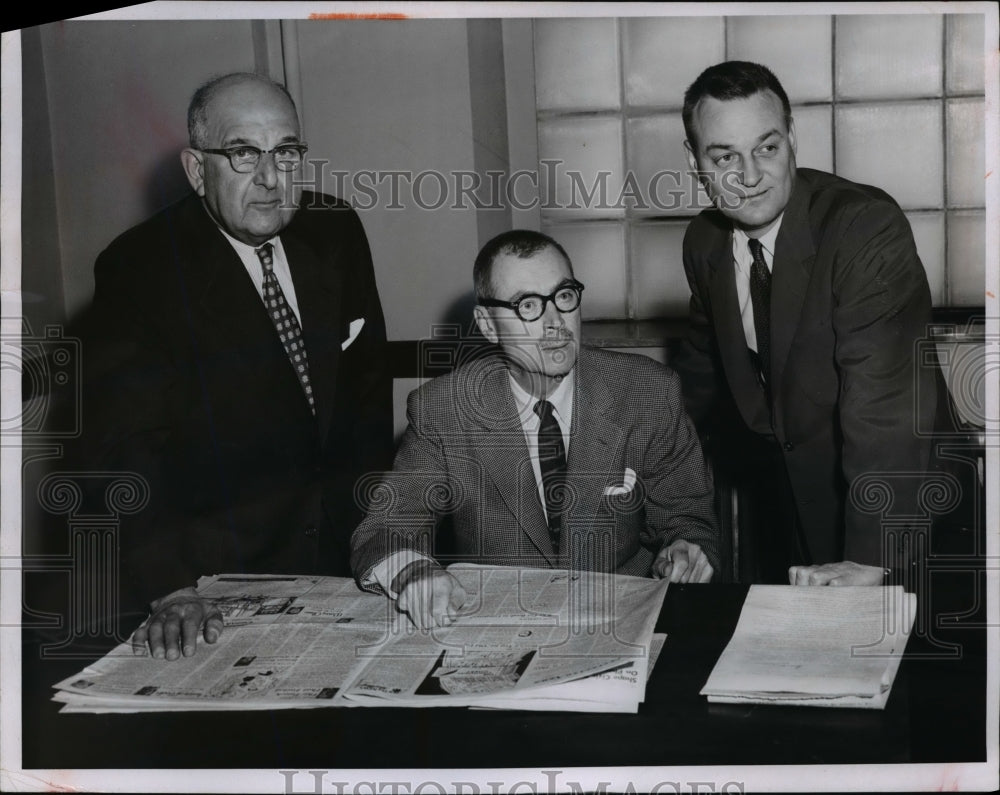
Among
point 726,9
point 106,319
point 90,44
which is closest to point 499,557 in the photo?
point 106,319

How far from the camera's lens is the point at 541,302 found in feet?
5.66

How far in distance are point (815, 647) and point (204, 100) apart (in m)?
1.36

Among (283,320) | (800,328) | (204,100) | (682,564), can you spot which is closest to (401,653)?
(682,564)

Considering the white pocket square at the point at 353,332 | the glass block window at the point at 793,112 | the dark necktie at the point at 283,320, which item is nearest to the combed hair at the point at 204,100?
the dark necktie at the point at 283,320

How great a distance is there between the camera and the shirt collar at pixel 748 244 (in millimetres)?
1735

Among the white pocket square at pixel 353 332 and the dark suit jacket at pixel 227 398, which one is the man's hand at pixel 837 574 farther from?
the white pocket square at pixel 353 332

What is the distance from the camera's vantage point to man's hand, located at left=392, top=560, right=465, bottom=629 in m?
1.62

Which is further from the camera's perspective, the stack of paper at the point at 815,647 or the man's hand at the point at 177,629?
the man's hand at the point at 177,629

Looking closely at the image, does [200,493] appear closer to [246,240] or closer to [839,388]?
[246,240]

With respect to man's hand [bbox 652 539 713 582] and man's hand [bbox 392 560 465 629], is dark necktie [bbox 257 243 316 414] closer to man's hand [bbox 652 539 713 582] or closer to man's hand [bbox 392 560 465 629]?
man's hand [bbox 392 560 465 629]

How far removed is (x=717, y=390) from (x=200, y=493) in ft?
3.11

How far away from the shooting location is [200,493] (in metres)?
1.77

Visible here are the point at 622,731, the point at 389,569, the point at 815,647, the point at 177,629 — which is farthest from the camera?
the point at 389,569

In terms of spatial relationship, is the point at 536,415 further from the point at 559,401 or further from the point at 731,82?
the point at 731,82
